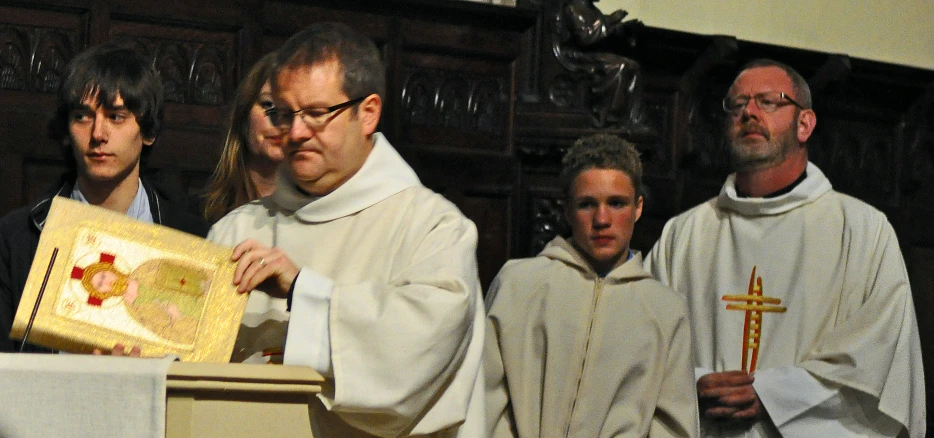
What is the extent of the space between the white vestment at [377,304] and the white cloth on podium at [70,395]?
417 mm

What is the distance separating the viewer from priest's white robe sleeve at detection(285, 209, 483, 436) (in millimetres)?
2930

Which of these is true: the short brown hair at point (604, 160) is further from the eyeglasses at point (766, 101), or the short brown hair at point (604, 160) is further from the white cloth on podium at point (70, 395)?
the white cloth on podium at point (70, 395)

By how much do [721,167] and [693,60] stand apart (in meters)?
0.69

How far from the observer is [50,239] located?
296 cm

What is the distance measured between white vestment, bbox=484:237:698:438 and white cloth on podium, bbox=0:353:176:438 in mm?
1993

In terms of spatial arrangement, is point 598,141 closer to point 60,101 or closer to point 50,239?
point 60,101

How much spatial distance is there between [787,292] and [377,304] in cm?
277

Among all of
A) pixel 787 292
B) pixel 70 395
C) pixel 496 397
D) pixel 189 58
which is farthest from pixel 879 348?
pixel 189 58

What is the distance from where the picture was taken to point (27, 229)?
13.0 feet

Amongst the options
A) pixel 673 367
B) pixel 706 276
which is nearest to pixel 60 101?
pixel 673 367

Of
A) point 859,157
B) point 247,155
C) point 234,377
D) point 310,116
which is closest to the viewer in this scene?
point 234,377

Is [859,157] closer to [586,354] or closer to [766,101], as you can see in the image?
[766,101]

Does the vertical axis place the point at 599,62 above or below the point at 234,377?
above

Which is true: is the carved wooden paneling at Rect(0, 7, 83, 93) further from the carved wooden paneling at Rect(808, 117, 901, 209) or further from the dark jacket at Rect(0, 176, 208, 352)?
the carved wooden paneling at Rect(808, 117, 901, 209)
